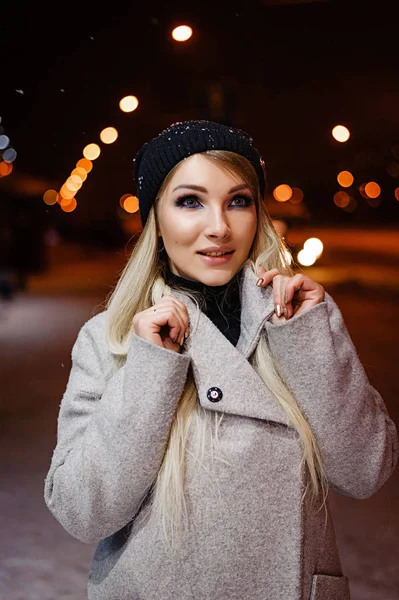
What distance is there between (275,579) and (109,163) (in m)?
2.52

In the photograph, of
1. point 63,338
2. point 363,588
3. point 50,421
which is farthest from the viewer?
point 63,338

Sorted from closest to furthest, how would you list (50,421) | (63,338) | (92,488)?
(92,488) < (50,421) < (63,338)

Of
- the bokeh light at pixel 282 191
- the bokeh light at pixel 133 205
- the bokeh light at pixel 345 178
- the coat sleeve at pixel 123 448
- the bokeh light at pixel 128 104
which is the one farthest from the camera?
the bokeh light at pixel 345 178

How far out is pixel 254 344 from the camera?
165cm

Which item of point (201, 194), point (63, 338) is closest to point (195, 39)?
point (201, 194)

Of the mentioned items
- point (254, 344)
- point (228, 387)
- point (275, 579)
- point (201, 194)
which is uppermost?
point (201, 194)

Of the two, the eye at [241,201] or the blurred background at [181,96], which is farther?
the blurred background at [181,96]

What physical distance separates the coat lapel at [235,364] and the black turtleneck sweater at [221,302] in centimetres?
5

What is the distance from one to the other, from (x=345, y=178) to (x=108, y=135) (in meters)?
3.60

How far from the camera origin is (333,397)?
1.53 m

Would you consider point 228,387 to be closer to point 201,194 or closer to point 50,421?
point 201,194

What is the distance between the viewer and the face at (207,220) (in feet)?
5.39

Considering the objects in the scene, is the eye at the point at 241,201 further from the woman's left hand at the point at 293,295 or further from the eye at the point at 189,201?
the woman's left hand at the point at 293,295

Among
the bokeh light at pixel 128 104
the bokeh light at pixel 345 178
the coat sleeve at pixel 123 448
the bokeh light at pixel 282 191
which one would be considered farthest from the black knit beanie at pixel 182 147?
the bokeh light at pixel 345 178
